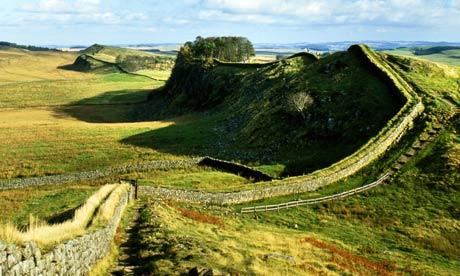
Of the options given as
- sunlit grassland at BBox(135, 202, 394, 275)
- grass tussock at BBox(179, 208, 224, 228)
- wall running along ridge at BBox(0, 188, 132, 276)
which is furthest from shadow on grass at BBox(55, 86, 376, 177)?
wall running along ridge at BBox(0, 188, 132, 276)

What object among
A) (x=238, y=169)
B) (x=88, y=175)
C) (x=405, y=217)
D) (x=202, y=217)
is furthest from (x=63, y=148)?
(x=405, y=217)

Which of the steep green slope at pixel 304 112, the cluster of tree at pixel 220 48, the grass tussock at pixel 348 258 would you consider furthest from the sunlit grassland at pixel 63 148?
the cluster of tree at pixel 220 48

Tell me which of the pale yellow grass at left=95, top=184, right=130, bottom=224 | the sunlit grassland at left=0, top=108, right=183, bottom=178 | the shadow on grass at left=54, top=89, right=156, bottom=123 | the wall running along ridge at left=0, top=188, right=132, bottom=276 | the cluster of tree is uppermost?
the cluster of tree

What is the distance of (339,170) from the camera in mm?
52375

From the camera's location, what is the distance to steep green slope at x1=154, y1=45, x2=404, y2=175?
66.1 m

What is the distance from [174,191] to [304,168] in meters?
22.2

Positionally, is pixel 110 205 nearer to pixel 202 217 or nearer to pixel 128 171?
pixel 202 217

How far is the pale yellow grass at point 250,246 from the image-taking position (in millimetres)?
22088

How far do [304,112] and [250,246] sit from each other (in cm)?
5128

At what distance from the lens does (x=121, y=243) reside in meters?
25.5

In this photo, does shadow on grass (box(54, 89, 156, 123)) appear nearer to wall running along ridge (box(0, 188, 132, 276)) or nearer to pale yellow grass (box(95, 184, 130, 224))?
pale yellow grass (box(95, 184, 130, 224))

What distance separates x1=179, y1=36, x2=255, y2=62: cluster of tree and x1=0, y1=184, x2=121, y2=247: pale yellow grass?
469 feet

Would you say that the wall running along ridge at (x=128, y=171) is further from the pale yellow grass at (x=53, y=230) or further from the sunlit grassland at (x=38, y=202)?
the pale yellow grass at (x=53, y=230)

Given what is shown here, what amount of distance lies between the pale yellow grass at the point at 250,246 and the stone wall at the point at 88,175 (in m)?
24.9
